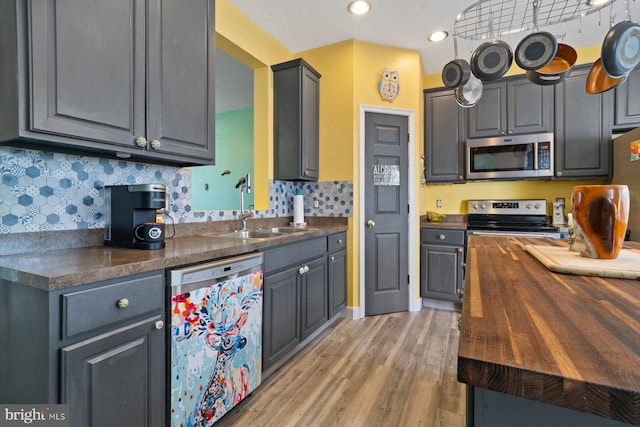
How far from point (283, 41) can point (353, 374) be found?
2954 millimetres

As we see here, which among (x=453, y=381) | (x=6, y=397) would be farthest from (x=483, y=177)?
(x=6, y=397)

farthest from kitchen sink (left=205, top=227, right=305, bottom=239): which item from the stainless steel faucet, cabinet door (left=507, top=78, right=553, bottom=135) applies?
cabinet door (left=507, top=78, right=553, bottom=135)

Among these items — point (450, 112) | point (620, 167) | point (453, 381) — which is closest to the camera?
point (453, 381)

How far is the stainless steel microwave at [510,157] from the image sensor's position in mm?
3041

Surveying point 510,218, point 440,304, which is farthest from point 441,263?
point 510,218

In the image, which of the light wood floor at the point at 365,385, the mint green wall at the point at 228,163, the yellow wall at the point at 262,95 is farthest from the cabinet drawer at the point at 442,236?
the mint green wall at the point at 228,163

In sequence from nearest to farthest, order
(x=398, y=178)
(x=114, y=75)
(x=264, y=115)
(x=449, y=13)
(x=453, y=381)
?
1. (x=114, y=75)
2. (x=453, y=381)
3. (x=449, y=13)
4. (x=264, y=115)
5. (x=398, y=178)

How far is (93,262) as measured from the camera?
112 centimetres

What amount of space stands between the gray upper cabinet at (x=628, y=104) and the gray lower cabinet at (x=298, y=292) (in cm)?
283

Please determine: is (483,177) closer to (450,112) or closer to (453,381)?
(450,112)

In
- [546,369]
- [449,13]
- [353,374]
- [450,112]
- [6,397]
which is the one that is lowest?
[353,374]

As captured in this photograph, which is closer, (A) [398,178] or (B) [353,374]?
(B) [353,374]

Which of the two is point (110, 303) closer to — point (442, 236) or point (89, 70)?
point (89, 70)

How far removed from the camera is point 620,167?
2.67 m
